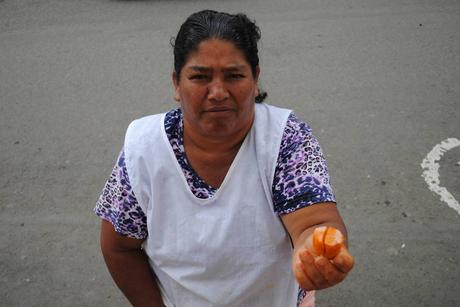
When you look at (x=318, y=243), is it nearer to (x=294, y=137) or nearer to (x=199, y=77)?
(x=294, y=137)

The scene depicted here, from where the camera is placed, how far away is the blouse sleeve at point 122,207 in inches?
60.3

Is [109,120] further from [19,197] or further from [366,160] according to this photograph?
[366,160]

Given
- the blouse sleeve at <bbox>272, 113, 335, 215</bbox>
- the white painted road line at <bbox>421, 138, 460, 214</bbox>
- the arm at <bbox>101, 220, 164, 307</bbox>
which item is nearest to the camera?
the blouse sleeve at <bbox>272, 113, 335, 215</bbox>

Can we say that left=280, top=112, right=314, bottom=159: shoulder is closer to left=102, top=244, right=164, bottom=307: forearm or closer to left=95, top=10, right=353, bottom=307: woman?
left=95, top=10, right=353, bottom=307: woman

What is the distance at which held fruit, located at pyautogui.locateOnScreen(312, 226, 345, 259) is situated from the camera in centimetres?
107

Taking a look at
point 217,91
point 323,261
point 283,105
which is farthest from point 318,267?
point 283,105

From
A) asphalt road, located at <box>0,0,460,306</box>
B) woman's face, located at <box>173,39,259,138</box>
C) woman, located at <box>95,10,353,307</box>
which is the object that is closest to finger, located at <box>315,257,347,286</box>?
woman, located at <box>95,10,353,307</box>

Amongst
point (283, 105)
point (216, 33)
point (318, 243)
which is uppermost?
point (216, 33)

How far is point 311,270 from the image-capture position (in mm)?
1089

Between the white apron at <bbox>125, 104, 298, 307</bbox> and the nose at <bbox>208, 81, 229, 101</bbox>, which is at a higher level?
the nose at <bbox>208, 81, 229, 101</bbox>

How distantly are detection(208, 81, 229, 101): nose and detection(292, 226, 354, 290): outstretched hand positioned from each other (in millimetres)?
544

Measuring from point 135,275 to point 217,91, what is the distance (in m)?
0.83

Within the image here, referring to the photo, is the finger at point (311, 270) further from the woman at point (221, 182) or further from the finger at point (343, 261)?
the woman at point (221, 182)

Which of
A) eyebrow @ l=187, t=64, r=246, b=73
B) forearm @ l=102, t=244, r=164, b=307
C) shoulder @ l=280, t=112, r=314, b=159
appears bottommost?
forearm @ l=102, t=244, r=164, b=307
